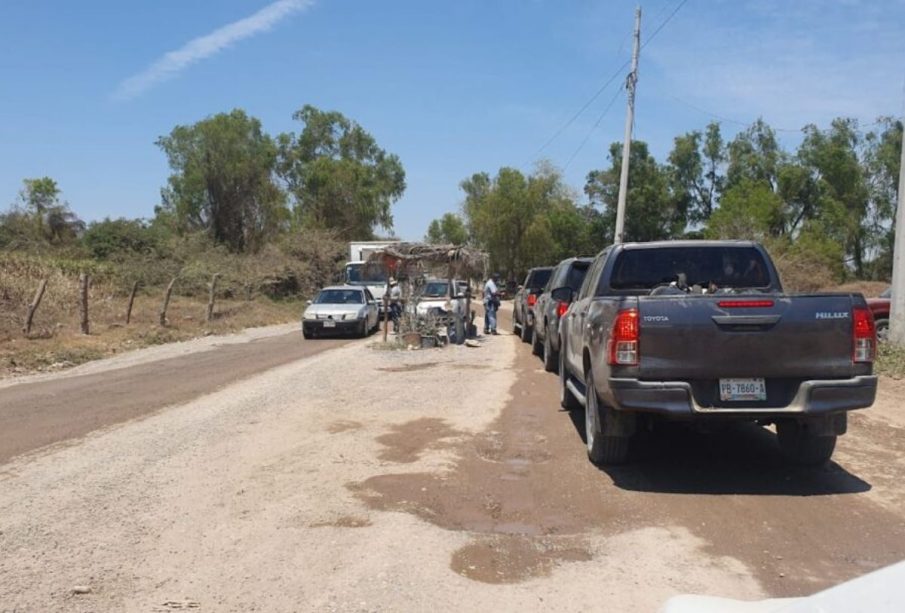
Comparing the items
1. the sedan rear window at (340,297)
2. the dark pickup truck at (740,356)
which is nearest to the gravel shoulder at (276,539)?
the dark pickup truck at (740,356)

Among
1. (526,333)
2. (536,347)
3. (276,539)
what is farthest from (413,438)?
(526,333)

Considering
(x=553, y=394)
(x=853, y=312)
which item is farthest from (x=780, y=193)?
(x=853, y=312)

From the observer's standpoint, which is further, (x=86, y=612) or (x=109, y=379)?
(x=109, y=379)

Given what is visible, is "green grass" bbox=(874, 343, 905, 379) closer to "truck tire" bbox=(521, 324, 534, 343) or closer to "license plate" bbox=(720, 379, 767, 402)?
"truck tire" bbox=(521, 324, 534, 343)

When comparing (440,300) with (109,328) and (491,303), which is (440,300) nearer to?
(491,303)

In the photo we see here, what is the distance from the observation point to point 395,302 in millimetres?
20031

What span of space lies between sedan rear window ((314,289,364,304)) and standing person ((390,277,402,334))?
9.76ft

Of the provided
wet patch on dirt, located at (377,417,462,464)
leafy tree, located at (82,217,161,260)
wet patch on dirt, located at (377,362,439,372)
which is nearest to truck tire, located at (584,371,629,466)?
wet patch on dirt, located at (377,417,462,464)

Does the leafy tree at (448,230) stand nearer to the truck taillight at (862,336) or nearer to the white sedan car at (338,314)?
the white sedan car at (338,314)

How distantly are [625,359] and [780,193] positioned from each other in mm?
54035

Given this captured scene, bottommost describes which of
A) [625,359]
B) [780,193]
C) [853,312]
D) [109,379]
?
[109,379]

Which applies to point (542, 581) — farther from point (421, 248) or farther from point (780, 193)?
point (780, 193)

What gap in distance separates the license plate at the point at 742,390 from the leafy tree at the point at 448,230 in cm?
7665

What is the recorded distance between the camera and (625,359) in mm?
6070
